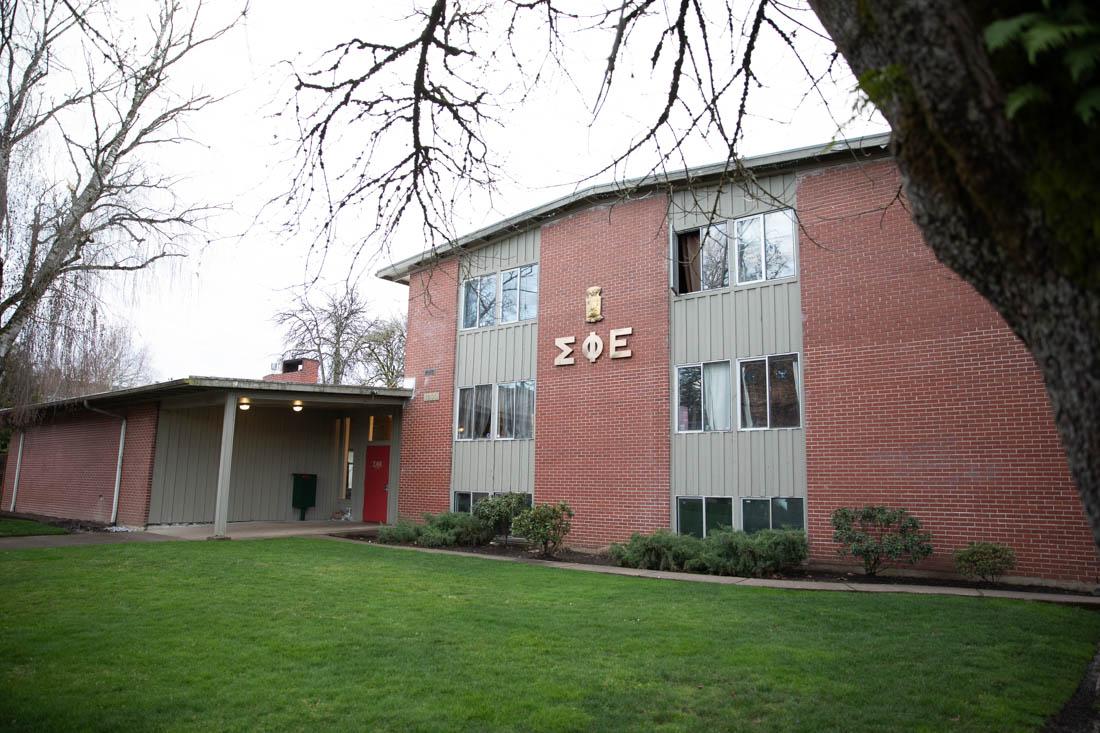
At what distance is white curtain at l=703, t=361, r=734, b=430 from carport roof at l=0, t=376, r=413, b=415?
27.7 ft

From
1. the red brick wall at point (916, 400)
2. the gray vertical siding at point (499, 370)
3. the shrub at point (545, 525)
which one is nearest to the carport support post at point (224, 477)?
the gray vertical siding at point (499, 370)

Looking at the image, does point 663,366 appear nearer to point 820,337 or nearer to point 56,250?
point 820,337

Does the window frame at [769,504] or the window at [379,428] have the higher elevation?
the window at [379,428]

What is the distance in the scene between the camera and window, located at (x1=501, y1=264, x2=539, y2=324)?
55.4 feet

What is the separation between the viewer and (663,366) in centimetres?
1423

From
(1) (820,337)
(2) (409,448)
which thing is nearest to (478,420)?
(2) (409,448)

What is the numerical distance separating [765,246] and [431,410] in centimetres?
927

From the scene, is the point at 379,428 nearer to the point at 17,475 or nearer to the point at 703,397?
the point at 703,397

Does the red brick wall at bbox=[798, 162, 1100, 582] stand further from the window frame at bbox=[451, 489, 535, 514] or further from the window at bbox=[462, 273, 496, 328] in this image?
the window at bbox=[462, 273, 496, 328]

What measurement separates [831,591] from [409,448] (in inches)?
459

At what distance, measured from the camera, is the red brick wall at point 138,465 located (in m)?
18.6

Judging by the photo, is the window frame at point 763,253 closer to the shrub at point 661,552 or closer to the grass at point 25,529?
the shrub at point 661,552

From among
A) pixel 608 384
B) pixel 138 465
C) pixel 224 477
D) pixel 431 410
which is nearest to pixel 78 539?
pixel 224 477

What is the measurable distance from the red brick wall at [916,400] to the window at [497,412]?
251 inches
